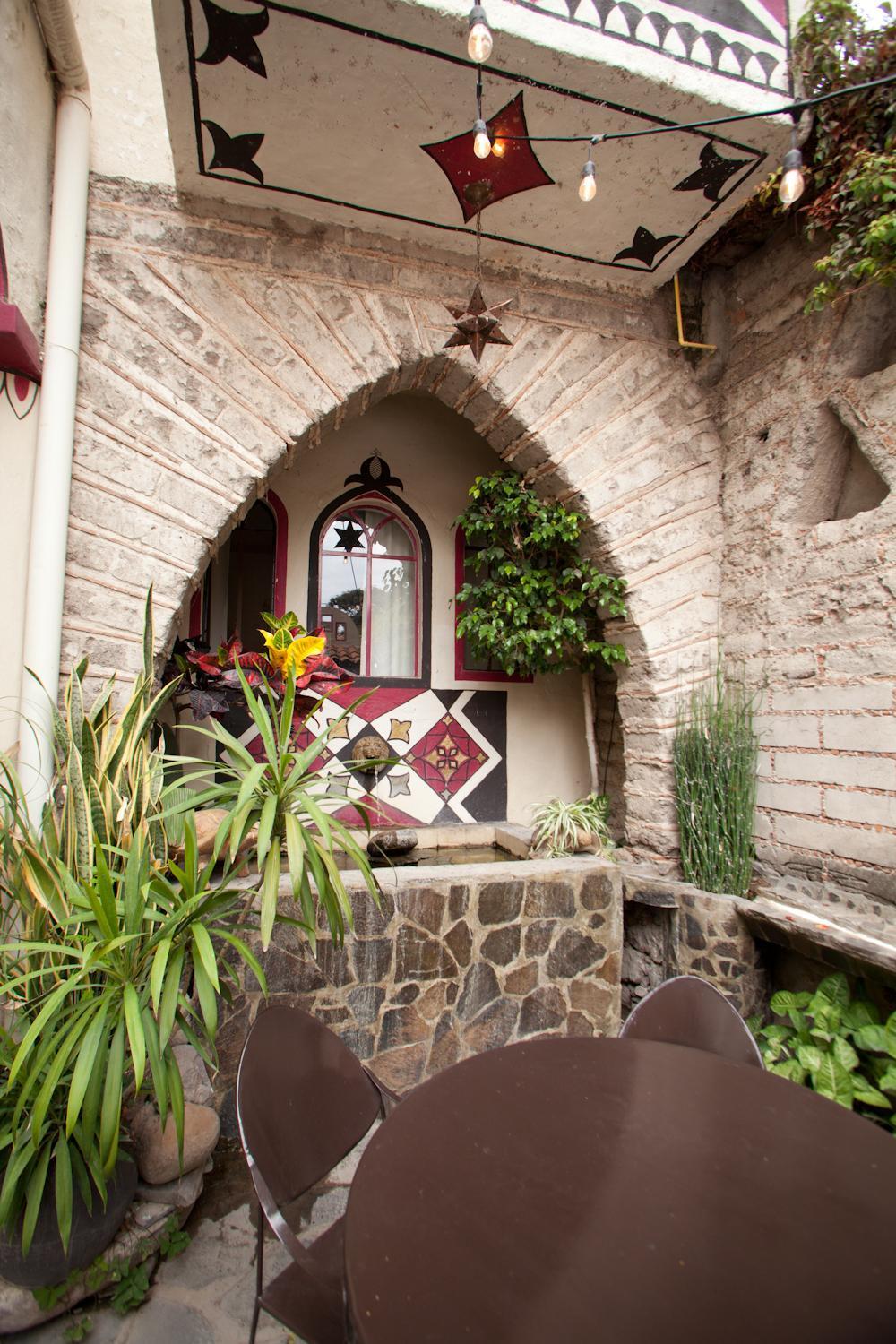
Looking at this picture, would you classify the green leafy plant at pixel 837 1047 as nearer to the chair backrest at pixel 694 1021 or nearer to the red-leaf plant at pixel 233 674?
the chair backrest at pixel 694 1021

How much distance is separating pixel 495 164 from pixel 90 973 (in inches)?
133

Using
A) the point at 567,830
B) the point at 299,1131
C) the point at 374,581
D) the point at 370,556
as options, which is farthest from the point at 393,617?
the point at 299,1131

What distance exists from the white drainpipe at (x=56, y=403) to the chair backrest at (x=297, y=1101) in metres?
1.58

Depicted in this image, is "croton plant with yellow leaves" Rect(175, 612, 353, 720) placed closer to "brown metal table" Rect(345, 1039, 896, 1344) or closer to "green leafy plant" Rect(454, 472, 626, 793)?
"green leafy plant" Rect(454, 472, 626, 793)

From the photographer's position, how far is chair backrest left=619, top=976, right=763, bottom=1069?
73.2 inches

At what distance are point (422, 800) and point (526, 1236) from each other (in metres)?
3.45

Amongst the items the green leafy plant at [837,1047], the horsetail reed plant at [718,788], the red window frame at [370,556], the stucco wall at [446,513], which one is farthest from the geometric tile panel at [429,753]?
the green leafy plant at [837,1047]

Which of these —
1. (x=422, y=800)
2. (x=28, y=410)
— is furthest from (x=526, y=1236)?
(x=422, y=800)

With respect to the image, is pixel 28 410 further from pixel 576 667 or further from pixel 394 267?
pixel 576 667

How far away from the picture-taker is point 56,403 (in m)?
2.69

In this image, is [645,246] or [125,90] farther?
[645,246]

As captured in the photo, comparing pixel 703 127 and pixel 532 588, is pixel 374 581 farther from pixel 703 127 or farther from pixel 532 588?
pixel 703 127

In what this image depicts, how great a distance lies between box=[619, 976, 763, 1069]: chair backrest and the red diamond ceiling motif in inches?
126

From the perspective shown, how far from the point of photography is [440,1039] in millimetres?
2898
